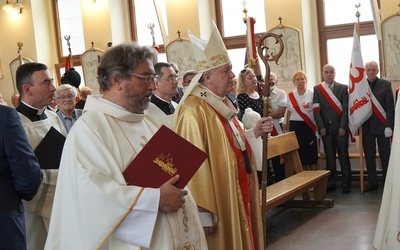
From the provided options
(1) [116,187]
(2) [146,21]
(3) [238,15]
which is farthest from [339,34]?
(1) [116,187]

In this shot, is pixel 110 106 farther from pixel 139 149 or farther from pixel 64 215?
pixel 64 215

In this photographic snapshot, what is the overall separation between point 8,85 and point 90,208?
36.2 ft

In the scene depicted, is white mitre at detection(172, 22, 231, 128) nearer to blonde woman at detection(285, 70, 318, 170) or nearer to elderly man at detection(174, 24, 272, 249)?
elderly man at detection(174, 24, 272, 249)

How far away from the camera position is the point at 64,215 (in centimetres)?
264

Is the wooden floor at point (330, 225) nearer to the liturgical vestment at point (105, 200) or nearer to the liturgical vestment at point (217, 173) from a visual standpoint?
the liturgical vestment at point (217, 173)

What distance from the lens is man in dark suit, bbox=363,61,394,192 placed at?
26.8ft

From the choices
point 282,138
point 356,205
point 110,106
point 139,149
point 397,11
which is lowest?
point 356,205

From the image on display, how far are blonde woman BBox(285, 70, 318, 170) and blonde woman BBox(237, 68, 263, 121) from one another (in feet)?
3.94

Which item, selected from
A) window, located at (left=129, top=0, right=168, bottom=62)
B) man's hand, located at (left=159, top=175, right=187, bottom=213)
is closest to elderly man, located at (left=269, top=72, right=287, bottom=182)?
window, located at (left=129, top=0, right=168, bottom=62)

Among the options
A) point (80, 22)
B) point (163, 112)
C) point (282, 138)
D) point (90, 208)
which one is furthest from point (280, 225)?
point (80, 22)

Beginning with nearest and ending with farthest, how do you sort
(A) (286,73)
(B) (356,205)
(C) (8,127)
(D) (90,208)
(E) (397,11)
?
(D) (90,208) → (C) (8,127) → (B) (356,205) → (E) (397,11) → (A) (286,73)

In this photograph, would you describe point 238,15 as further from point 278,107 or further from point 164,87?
point 164,87

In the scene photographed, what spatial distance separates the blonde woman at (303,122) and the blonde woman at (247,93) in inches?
47.3

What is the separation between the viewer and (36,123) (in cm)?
382
